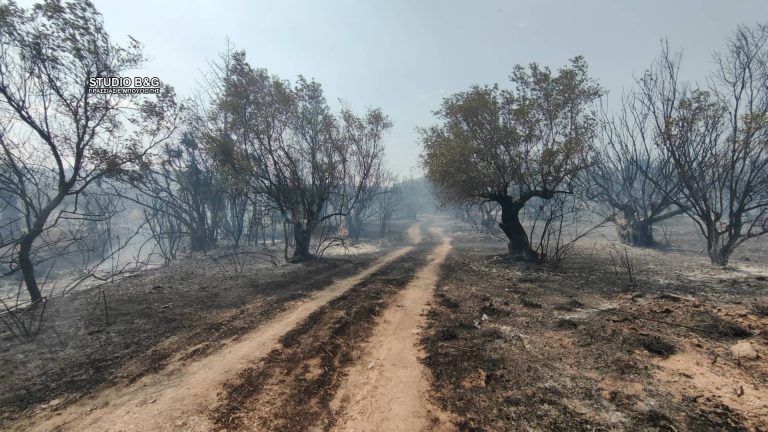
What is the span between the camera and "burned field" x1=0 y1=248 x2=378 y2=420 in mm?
6270

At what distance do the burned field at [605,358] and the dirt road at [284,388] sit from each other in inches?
29.5

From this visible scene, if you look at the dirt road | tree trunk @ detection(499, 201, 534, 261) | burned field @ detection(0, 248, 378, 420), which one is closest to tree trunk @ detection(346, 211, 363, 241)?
tree trunk @ detection(499, 201, 534, 261)

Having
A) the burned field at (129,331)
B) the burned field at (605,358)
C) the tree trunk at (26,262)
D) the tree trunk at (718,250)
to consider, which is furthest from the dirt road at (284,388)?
the tree trunk at (718,250)

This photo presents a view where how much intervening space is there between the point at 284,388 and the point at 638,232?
119ft

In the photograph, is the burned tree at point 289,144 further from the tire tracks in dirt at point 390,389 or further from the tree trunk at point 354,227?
the tree trunk at point 354,227

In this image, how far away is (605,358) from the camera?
20.6ft

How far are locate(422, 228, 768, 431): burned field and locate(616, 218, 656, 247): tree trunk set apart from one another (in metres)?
21.6

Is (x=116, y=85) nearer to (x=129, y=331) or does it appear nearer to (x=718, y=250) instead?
(x=129, y=331)

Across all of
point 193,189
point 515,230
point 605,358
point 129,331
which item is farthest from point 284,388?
point 193,189

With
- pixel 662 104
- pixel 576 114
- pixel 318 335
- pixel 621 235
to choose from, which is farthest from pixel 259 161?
pixel 621 235

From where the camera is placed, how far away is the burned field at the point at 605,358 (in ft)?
15.3

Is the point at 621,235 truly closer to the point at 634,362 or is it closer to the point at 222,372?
the point at 634,362

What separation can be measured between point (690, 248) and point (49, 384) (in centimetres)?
4083

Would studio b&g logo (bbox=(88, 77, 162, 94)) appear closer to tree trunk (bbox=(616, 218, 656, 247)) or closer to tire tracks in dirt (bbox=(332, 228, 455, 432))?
tire tracks in dirt (bbox=(332, 228, 455, 432))
